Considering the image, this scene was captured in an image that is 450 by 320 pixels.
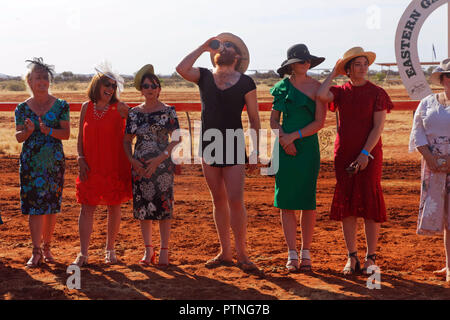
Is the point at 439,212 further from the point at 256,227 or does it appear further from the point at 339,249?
the point at 256,227

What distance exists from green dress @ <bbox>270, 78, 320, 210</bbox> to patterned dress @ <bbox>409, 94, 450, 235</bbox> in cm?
89

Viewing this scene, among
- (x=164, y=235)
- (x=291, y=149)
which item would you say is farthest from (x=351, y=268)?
(x=164, y=235)

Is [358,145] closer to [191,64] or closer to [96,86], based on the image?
[191,64]

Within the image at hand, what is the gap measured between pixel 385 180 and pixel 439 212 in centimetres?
570

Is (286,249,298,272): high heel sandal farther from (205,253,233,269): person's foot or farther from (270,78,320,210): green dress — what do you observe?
(205,253,233,269): person's foot

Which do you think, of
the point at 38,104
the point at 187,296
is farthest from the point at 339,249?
the point at 38,104

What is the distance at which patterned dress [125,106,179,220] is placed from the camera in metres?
5.56

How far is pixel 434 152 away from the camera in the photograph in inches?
205

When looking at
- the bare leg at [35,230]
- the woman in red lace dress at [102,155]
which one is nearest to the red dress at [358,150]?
the woman in red lace dress at [102,155]

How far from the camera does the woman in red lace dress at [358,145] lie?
525 centimetres

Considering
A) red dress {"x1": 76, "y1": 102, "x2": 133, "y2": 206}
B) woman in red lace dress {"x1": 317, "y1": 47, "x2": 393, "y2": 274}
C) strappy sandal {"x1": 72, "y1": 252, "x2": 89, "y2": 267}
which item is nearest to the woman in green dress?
woman in red lace dress {"x1": 317, "y1": 47, "x2": 393, "y2": 274}

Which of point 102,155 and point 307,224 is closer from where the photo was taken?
point 307,224

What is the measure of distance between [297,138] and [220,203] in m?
0.92

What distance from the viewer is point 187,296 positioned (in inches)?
192
